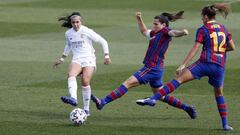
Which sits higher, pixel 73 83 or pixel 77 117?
pixel 73 83

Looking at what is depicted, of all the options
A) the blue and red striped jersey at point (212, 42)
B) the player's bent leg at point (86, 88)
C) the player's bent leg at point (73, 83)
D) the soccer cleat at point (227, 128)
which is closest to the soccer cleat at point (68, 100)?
the player's bent leg at point (73, 83)

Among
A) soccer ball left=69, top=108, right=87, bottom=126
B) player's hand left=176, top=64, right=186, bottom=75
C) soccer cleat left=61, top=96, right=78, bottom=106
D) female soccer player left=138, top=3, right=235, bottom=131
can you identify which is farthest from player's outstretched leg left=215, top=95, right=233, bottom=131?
soccer cleat left=61, top=96, right=78, bottom=106

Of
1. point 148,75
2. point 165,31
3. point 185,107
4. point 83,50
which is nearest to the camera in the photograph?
point 165,31

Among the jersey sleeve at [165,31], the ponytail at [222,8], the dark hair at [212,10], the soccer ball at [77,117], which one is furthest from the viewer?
the jersey sleeve at [165,31]

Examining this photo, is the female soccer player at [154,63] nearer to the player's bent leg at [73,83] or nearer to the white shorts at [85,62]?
the player's bent leg at [73,83]

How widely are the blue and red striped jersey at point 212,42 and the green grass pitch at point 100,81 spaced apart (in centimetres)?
124

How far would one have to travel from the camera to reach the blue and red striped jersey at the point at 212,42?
1418cm

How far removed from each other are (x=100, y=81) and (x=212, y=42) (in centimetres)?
752

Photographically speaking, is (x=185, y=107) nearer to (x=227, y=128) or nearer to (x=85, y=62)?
(x=227, y=128)

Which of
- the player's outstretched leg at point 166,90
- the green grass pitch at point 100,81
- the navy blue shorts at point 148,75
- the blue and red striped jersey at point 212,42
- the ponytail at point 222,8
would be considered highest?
the ponytail at point 222,8

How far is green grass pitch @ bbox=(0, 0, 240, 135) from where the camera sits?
14.8 meters


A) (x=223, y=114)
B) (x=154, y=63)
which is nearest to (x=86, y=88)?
(x=154, y=63)

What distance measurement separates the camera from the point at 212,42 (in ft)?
46.6

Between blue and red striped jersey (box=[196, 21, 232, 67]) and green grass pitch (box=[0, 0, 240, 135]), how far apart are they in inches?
48.9
